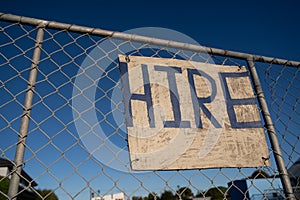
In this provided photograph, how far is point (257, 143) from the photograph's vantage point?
1.32m

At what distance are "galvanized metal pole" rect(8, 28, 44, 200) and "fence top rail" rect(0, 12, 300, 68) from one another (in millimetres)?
89

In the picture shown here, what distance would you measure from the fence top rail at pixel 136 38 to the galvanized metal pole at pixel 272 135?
0.12 metres

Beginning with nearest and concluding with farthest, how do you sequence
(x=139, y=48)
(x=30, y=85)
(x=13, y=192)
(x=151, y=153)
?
(x=13, y=192)
(x=30, y=85)
(x=151, y=153)
(x=139, y=48)

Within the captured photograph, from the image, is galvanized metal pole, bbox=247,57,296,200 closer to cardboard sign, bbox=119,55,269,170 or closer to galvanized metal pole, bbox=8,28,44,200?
cardboard sign, bbox=119,55,269,170

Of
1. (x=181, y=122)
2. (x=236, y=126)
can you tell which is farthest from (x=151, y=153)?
(x=236, y=126)

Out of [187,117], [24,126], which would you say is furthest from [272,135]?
[24,126]

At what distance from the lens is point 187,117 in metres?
1.25

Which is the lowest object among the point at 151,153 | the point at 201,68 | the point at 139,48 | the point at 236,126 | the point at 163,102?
the point at 151,153

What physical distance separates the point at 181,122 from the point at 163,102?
14cm

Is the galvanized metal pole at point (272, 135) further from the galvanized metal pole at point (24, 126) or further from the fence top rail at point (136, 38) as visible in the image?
the galvanized metal pole at point (24, 126)

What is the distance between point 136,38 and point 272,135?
94 cm

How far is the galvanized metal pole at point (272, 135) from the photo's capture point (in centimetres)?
125

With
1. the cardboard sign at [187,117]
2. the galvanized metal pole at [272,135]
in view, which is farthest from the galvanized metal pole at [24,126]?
the galvanized metal pole at [272,135]

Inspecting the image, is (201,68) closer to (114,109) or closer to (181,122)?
(181,122)
